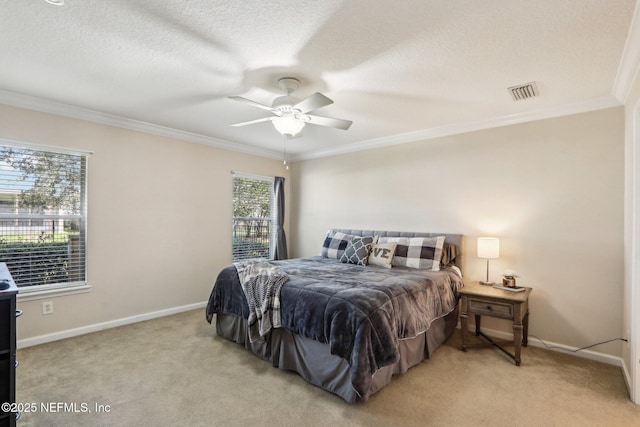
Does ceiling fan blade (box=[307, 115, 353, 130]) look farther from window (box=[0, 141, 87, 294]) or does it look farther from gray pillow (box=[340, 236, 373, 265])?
window (box=[0, 141, 87, 294])

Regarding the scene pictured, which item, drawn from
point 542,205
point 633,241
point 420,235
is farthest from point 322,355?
point 542,205

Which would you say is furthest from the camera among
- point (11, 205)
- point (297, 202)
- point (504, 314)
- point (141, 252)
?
point (297, 202)

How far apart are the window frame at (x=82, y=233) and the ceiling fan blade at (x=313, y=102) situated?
106 inches

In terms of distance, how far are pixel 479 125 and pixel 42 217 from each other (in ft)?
16.2

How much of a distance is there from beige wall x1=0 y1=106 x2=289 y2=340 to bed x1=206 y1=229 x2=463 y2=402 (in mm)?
1221

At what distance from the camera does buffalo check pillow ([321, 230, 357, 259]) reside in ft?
14.3

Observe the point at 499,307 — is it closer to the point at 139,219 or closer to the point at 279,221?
the point at 279,221

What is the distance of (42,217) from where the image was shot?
10.8 feet

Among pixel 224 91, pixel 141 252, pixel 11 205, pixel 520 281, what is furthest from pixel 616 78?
pixel 11 205

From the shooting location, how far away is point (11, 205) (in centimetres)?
313

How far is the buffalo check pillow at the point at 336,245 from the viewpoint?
14.3 ft

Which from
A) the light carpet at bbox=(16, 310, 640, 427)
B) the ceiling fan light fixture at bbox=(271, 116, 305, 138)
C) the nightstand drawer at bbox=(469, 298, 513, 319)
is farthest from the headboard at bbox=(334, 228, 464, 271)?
the ceiling fan light fixture at bbox=(271, 116, 305, 138)

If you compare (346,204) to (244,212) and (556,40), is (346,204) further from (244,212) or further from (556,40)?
(556,40)

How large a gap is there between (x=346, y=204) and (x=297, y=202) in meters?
1.15
